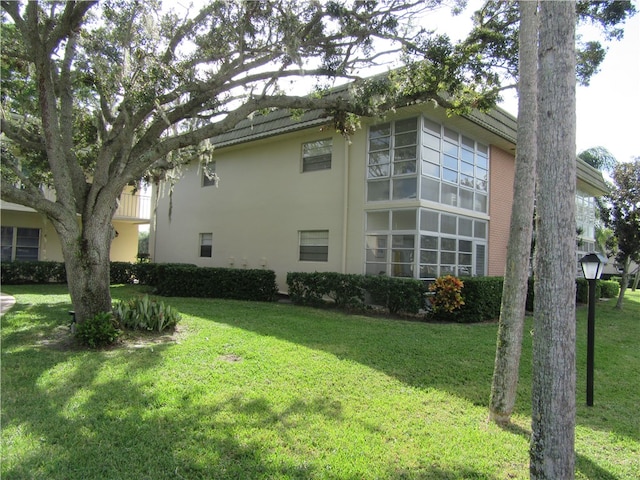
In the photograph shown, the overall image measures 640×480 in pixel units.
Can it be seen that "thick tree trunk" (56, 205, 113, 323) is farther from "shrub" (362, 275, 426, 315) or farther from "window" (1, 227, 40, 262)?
"window" (1, 227, 40, 262)

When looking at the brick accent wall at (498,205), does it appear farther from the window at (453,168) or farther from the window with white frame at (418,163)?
the window with white frame at (418,163)

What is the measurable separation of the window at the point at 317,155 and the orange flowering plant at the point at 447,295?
224 inches

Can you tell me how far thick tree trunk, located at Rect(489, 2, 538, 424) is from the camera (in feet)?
14.0

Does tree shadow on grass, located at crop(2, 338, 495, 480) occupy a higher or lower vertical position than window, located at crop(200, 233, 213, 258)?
lower

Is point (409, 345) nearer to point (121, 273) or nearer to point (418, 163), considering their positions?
point (418, 163)

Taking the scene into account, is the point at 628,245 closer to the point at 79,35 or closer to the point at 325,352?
the point at 325,352

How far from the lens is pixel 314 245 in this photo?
1395 centimetres

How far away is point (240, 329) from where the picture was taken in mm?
8250

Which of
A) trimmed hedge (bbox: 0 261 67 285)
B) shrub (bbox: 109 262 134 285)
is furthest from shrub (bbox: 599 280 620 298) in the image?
trimmed hedge (bbox: 0 261 67 285)

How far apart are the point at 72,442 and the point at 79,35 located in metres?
7.28

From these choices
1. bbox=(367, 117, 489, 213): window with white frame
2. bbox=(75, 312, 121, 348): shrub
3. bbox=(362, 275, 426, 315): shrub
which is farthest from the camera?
bbox=(367, 117, 489, 213): window with white frame

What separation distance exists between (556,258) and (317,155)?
12096 millimetres

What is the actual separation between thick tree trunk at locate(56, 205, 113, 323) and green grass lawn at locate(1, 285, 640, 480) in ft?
2.52

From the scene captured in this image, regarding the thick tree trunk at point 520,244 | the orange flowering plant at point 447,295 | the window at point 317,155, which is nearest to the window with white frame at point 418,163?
the window at point 317,155
